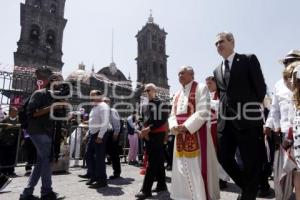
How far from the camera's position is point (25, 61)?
3797 cm

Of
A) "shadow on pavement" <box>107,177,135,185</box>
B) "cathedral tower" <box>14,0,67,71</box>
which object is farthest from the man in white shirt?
"cathedral tower" <box>14,0,67,71</box>

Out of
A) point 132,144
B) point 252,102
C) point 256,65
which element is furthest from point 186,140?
point 132,144

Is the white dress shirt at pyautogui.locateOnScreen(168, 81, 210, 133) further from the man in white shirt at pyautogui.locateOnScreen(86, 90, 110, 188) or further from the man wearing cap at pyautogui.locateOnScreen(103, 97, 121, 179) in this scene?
the man wearing cap at pyautogui.locateOnScreen(103, 97, 121, 179)

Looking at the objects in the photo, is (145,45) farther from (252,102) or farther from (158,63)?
(252,102)

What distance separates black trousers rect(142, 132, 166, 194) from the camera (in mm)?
4207

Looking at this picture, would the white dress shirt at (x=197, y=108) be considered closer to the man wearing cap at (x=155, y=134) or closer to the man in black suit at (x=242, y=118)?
the man in black suit at (x=242, y=118)

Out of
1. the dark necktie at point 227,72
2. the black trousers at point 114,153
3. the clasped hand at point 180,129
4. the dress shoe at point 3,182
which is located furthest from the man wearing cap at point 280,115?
the dress shoe at point 3,182

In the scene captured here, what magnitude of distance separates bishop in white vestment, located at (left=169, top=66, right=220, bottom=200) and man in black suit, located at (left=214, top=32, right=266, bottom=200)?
21 cm

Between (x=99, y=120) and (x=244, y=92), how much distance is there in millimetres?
3024

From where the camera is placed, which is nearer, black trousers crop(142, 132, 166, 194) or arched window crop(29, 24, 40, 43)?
black trousers crop(142, 132, 166, 194)

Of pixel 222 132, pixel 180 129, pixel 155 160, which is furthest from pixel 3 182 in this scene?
pixel 222 132

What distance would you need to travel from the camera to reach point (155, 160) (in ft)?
14.4

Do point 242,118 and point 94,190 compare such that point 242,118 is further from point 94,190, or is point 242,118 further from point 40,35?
point 40,35

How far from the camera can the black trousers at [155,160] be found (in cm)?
421
